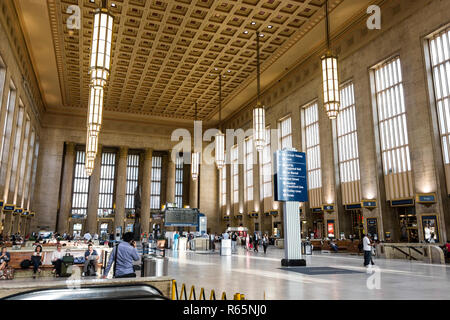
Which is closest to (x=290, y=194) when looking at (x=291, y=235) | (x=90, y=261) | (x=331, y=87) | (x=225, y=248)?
(x=291, y=235)

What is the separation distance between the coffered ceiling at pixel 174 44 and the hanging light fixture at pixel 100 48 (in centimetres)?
1116

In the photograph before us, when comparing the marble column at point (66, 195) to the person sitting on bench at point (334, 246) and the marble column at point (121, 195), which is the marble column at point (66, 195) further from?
the person sitting on bench at point (334, 246)

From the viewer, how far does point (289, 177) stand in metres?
11.1

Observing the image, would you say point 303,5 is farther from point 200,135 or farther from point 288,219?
point 200,135

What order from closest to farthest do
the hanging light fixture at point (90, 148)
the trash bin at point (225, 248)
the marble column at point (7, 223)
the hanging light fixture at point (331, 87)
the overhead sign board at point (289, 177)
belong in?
the hanging light fixture at point (331, 87), the overhead sign board at point (289, 177), the hanging light fixture at point (90, 148), the trash bin at point (225, 248), the marble column at point (7, 223)

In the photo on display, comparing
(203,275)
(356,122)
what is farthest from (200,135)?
(203,275)

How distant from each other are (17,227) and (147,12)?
17.7 meters

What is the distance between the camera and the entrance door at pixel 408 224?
54.4ft

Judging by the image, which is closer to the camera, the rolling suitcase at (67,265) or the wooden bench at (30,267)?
the rolling suitcase at (67,265)

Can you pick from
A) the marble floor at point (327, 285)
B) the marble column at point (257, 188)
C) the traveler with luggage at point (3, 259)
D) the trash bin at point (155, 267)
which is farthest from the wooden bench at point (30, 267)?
the marble column at point (257, 188)

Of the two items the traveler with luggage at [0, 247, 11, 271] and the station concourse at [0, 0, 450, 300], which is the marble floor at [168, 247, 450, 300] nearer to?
the station concourse at [0, 0, 450, 300]

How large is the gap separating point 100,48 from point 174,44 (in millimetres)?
15219

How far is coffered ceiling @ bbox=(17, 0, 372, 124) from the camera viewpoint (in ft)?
60.0

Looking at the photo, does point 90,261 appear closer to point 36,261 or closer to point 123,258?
point 36,261
